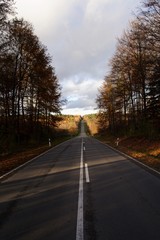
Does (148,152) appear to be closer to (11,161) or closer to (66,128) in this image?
(11,161)

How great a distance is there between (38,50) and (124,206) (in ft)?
100

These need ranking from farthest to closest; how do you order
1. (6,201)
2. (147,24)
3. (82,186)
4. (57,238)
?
(147,24) < (82,186) < (6,201) < (57,238)

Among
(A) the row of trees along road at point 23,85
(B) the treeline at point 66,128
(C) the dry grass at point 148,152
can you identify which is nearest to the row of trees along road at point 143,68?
(C) the dry grass at point 148,152

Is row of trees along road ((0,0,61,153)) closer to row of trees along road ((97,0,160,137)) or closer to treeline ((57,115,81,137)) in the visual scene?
row of trees along road ((97,0,160,137))

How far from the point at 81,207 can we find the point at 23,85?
3050 centimetres

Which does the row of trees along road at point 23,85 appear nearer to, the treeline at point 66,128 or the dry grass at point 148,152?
the dry grass at point 148,152

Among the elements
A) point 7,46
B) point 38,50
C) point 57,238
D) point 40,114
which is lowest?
point 57,238

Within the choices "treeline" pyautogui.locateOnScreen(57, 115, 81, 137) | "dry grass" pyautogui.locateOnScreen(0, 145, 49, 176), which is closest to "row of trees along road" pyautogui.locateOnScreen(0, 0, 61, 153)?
"dry grass" pyautogui.locateOnScreen(0, 145, 49, 176)

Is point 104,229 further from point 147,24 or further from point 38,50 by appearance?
point 38,50

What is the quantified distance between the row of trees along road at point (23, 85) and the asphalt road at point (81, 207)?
14744 mm

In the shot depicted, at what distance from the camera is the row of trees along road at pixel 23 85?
30.5 meters

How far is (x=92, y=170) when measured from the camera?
14.9 m

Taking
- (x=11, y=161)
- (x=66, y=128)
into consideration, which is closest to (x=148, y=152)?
(x=11, y=161)

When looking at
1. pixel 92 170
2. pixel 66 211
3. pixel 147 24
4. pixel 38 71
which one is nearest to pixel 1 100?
pixel 38 71
